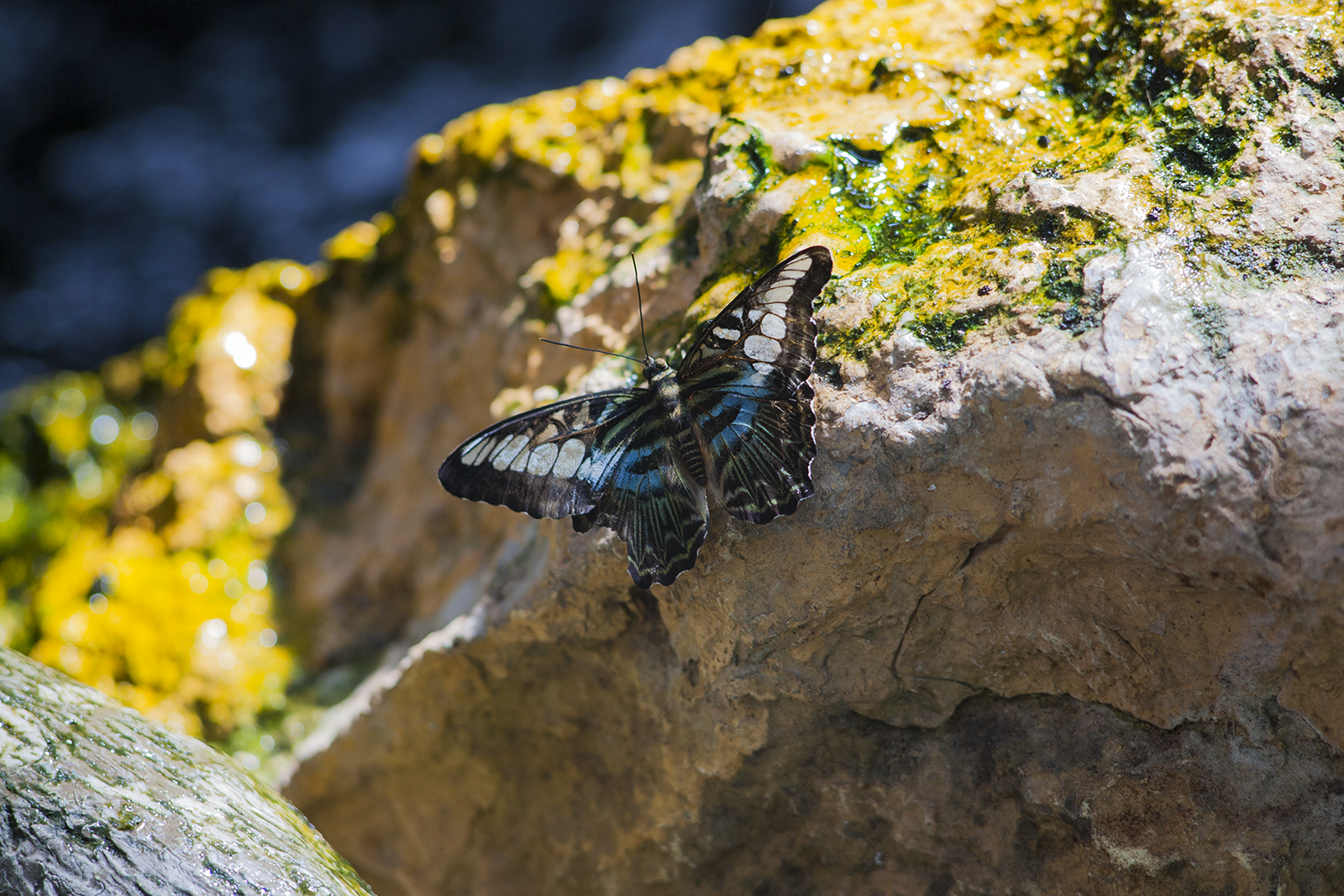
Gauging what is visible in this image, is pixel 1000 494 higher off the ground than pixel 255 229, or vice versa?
pixel 1000 494

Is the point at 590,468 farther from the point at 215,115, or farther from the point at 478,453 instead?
the point at 215,115

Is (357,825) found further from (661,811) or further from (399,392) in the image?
(399,392)

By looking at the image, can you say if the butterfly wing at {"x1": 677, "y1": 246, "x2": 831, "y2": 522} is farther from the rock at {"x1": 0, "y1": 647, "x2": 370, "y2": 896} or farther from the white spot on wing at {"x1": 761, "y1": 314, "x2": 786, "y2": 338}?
the rock at {"x1": 0, "y1": 647, "x2": 370, "y2": 896}

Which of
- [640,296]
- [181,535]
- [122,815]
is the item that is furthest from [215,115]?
[122,815]

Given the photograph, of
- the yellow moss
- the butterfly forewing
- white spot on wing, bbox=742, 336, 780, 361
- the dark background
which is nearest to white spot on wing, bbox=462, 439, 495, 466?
the butterfly forewing

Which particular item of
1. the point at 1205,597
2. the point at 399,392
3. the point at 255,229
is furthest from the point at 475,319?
the point at 255,229

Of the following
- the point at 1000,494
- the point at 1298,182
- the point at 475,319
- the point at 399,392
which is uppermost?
the point at 1298,182
